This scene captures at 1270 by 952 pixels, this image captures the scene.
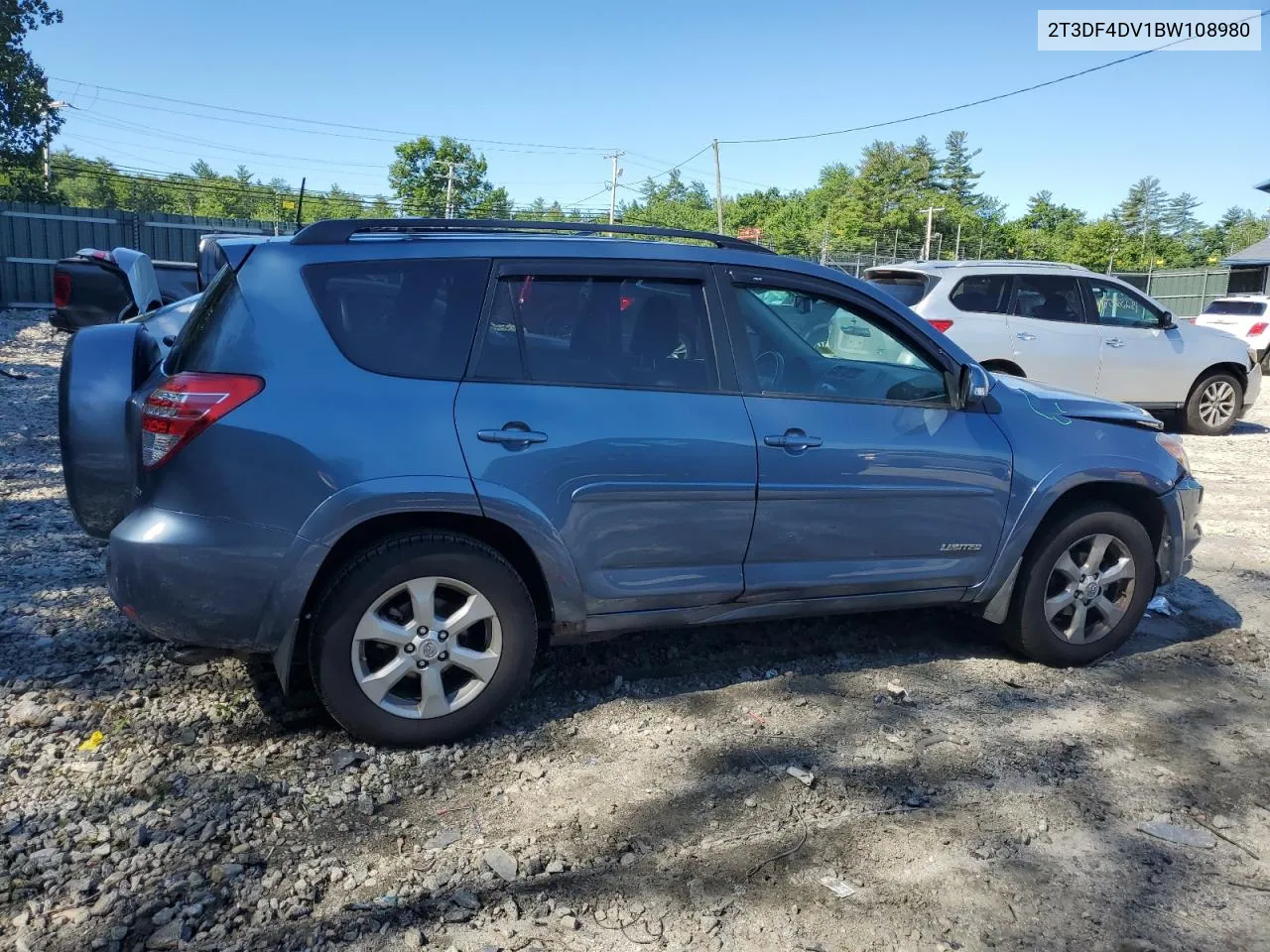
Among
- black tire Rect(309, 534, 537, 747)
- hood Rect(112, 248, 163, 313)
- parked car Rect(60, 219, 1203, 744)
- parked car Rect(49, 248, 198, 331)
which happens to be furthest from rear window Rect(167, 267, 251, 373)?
parked car Rect(49, 248, 198, 331)

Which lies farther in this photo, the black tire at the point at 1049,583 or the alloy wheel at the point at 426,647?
the black tire at the point at 1049,583

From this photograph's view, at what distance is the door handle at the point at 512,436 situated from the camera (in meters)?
3.46

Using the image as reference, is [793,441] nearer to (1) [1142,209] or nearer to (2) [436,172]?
(2) [436,172]

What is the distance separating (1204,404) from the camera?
38.3 ft

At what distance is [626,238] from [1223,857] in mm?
3229

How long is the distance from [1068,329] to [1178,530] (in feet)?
20.7

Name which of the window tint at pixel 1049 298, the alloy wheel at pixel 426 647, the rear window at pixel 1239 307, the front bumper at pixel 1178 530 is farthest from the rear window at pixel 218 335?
the rear window at pixel 1239 307

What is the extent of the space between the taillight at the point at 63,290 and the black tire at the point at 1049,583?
25.9 feet

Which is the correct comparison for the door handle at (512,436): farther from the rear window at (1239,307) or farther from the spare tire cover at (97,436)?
the rear window at (1239,307)

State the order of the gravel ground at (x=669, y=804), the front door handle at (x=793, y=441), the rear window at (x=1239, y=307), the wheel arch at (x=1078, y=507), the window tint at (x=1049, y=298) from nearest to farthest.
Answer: the gravel ground at (x=669, y=804) → the front door handle at (x=793, y=441) → the wheel arch at (x=1078, y=507) → the window tint at (x=1049, y=298) → the rear window at (x=1239, y=307)

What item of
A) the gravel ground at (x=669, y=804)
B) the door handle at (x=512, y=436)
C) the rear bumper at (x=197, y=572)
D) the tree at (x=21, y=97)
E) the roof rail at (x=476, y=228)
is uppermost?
the tree at (x=21, y=97)

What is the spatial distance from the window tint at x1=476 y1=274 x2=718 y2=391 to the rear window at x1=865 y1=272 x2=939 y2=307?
6801mm

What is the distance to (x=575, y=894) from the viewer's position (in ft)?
9.12

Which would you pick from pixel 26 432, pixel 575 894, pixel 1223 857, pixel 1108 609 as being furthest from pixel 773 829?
pixel 26 432
